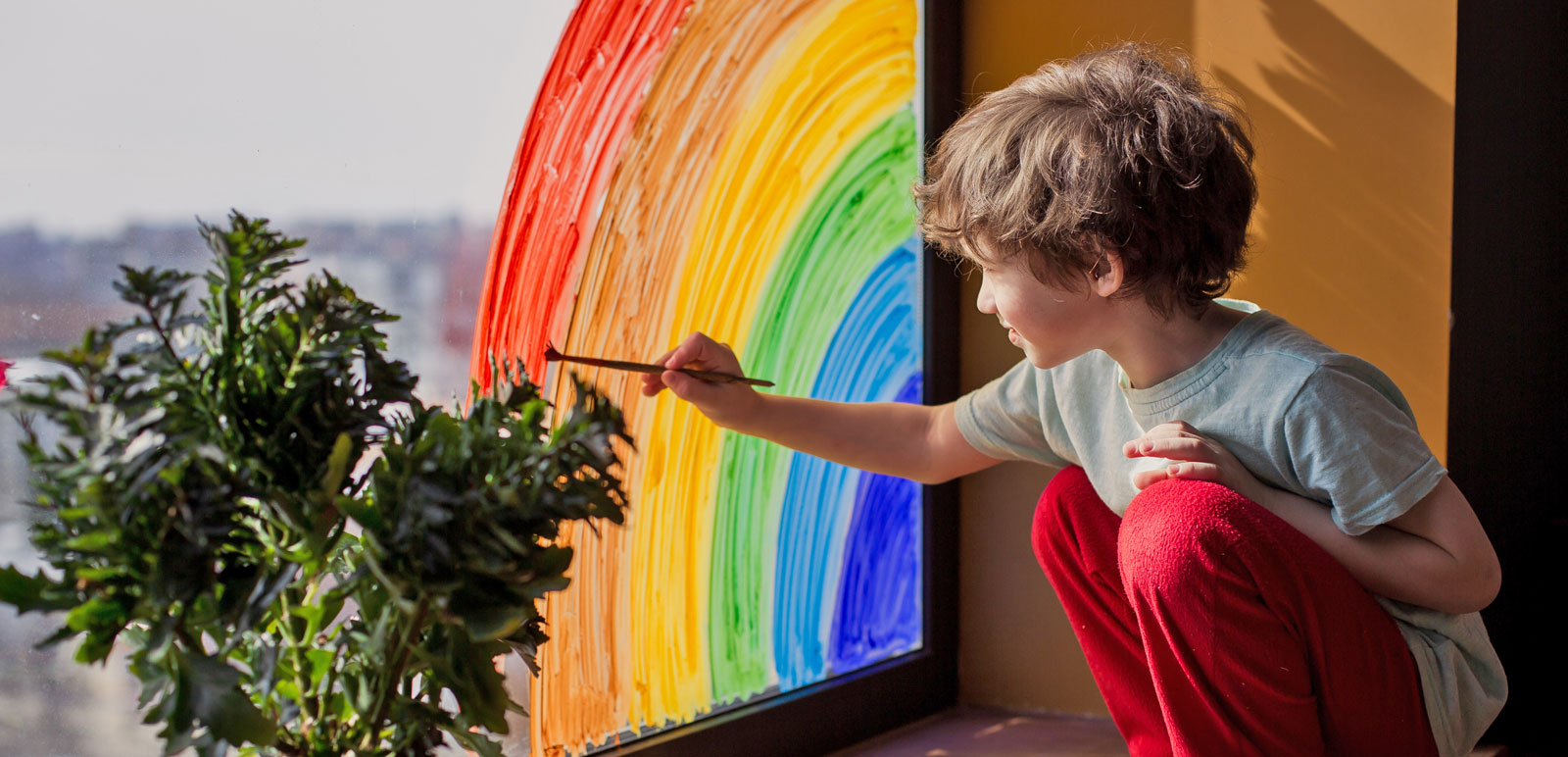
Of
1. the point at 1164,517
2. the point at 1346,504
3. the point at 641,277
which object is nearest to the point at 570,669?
the point at 641,277

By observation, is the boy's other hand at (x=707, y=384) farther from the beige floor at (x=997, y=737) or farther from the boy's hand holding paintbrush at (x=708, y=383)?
the beige floor at (x=997, y=737)

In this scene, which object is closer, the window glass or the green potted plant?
the green potted plant

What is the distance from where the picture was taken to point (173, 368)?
687mm

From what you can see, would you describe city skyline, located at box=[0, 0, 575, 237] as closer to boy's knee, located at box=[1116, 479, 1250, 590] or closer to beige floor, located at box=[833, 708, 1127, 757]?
boy's knee, located at box=[1116, 479, 1250, 590]

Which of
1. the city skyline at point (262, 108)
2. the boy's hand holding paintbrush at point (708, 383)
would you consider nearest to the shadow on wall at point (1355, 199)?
the boy's hand holding paintbrush at point (708, 383)

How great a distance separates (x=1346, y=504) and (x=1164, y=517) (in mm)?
168

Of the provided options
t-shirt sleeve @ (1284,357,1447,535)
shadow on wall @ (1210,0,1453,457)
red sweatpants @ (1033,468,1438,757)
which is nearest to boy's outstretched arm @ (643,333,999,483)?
red sweatpants @ (1033,468,1438,757)

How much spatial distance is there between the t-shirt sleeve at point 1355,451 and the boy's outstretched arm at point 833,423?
44 centimetres

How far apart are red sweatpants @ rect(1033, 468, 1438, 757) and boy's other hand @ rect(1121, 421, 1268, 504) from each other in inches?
0.6

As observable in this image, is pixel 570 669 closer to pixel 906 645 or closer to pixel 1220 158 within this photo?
pixel 906 645

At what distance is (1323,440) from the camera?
1.11m

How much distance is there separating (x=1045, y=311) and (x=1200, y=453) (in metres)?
0.20

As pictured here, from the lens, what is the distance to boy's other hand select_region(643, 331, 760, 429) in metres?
1.20

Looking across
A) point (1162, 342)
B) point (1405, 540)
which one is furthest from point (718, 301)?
point (1405, 540)
